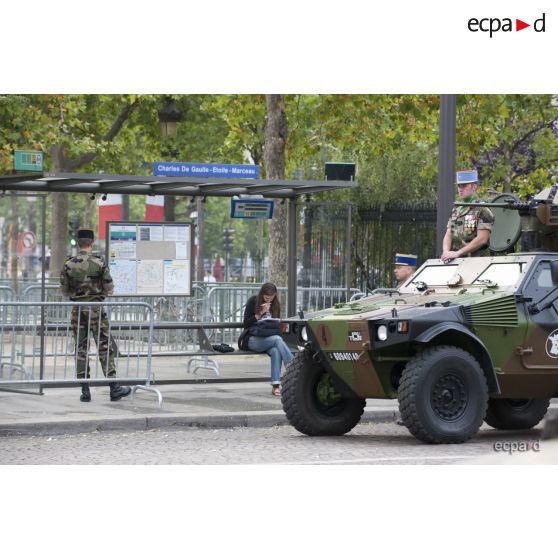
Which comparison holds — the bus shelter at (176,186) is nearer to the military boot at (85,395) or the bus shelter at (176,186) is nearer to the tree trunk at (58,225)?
the military boot at (85,395)

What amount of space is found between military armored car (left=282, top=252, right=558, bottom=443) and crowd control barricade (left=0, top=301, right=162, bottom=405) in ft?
7.14

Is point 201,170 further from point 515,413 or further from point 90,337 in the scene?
point 515,413

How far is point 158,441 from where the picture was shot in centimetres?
1118

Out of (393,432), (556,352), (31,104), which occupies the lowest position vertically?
(393,432)

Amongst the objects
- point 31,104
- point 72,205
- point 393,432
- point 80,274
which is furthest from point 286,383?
point 72,205

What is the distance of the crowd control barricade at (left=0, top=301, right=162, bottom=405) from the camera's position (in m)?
12.9

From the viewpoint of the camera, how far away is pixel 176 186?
15023 mm

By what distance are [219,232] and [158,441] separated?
63.4 metres

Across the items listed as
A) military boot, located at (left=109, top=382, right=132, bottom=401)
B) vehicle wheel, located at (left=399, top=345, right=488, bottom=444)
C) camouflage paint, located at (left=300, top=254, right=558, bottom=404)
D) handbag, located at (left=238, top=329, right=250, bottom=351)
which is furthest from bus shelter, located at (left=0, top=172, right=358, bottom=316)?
vehicle wheel, located at (left=399, top=345, right=488, bottom=444)

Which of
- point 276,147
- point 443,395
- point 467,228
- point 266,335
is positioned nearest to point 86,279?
point 266,335

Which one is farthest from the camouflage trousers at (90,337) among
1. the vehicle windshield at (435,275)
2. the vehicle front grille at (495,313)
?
the vehicle front grille at (495,313)
